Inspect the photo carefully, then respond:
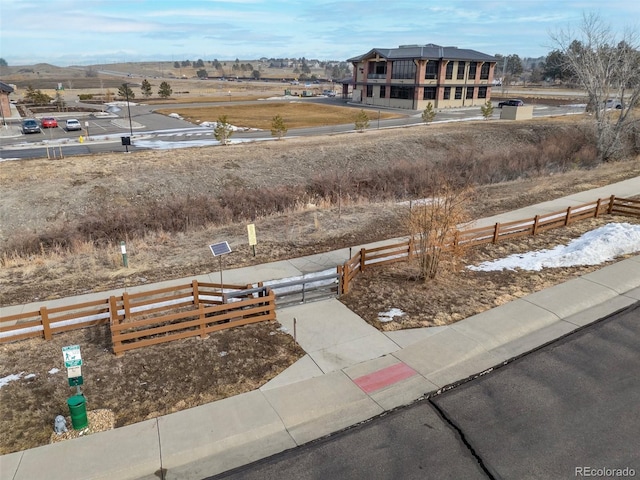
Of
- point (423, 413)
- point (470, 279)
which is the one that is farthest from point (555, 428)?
point (470, 279)

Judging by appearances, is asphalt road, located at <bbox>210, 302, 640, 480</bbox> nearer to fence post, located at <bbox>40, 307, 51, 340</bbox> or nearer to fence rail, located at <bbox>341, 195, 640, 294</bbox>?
fence rail, located at <bbox>341, 195, 640, 294</bbox>

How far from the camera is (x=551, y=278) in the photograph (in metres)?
14.0

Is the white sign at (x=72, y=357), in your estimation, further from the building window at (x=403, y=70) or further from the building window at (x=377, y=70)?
the building window at (x=377, y=70)

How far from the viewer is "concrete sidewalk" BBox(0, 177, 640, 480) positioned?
24.6 ft

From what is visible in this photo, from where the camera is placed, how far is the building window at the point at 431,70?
223 ft

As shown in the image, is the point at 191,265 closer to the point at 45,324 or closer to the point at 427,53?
the point at 45,324

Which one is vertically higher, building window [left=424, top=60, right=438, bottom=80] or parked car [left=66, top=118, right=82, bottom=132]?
building window [left=424, top=60, right=438, bottom=80]

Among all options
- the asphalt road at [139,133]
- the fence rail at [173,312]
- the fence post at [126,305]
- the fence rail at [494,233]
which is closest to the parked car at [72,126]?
the asphalt road at [139,133]

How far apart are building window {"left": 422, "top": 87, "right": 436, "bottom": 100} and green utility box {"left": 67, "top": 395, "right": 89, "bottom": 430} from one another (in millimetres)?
68418

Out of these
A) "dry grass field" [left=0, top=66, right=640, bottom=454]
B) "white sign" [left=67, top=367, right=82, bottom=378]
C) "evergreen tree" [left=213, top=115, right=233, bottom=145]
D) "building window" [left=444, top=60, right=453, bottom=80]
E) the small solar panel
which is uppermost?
"building window" [left=444, top=60, right=453, bottom=80]

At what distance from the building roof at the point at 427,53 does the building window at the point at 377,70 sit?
157cm

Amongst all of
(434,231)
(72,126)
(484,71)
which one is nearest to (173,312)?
(434,231)

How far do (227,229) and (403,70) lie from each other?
5796 centimetres

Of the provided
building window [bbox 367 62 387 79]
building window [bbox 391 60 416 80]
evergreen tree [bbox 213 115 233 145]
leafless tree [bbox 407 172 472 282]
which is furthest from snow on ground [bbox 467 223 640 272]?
building window [bbox 367 62 387 79]
